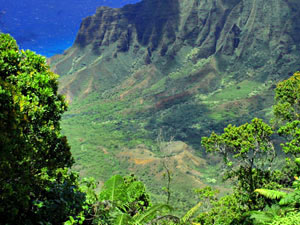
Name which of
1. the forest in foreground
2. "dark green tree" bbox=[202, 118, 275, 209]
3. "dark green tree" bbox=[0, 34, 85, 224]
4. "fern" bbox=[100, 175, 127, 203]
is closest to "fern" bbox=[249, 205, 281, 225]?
the forest in foreground

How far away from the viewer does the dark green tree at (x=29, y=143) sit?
11062mm

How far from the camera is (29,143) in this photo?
490 inches

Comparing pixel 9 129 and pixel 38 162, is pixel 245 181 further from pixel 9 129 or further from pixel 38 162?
pixel 9 129

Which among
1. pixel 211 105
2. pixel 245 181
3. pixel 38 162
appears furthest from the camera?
pixel 211 105

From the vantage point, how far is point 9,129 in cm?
1091

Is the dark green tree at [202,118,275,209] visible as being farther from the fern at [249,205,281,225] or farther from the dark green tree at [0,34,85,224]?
the dark green tree at [0,34,85,224]

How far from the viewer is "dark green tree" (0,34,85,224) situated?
436 inches

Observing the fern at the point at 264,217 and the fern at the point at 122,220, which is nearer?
the fern at the point at 122,220

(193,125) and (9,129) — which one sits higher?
(9,129)

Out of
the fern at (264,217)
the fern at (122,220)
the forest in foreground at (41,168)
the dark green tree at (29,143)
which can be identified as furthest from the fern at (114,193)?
the fern at (264,217)

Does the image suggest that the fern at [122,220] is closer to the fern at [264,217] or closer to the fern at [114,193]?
the fern at [114,193]

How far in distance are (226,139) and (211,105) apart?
586 ft

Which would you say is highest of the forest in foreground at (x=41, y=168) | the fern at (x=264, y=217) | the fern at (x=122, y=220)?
the forest in foreground at (x=41, y=168)

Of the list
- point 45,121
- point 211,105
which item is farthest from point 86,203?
point 211,105
